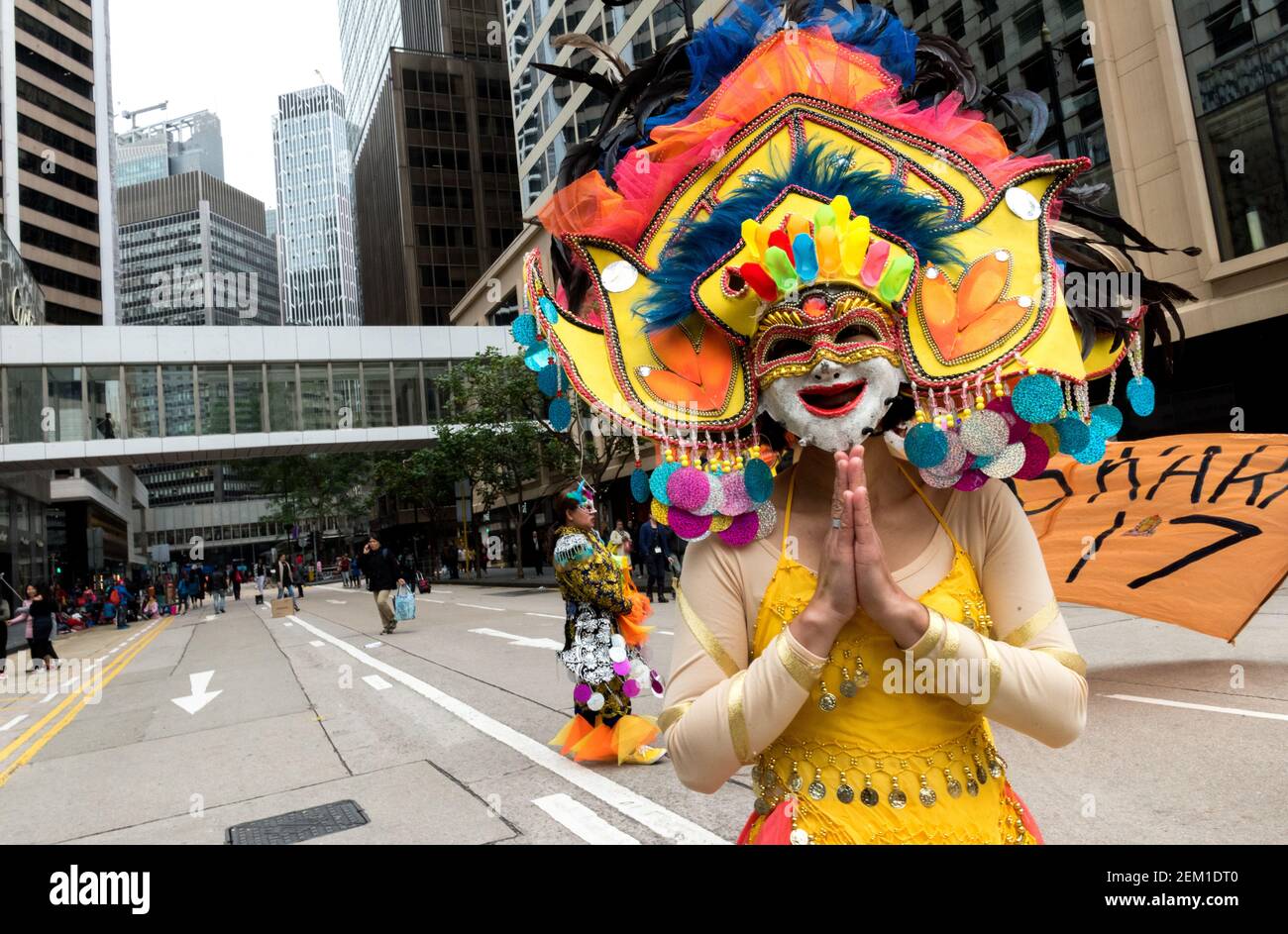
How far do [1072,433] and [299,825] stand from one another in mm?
5091

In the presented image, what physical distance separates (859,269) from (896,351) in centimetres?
18

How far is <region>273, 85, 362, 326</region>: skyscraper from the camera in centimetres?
16862

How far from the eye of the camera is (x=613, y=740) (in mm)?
6195

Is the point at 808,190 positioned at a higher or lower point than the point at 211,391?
lower

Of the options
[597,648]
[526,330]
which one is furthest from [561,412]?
[597,648]

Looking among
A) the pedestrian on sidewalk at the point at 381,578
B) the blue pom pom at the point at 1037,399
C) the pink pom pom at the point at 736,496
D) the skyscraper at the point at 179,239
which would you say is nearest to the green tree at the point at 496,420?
the pedestrian on sidewalk at the point at 381,578

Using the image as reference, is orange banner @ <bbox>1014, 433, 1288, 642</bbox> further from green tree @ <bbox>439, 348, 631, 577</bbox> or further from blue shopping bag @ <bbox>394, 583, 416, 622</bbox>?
green tree @ <bbox>439, 348, 631, 577</bbox>

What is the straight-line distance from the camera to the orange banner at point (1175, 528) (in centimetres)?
645

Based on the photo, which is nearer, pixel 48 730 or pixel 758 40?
pixel 758 40

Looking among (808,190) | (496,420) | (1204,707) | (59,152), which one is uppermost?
(59,152)

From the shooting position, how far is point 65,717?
35.8ft

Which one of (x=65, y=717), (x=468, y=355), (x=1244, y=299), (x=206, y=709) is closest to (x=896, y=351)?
(x=206, y=709)

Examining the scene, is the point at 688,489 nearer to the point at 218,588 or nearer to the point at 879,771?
the point at 879,771

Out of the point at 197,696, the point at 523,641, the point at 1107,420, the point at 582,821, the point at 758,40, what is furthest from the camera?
the point at 523,641
